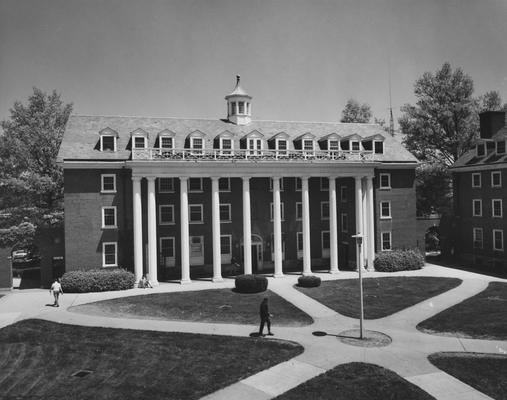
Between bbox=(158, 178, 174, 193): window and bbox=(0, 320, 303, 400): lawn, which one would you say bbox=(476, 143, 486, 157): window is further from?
bbox=(0, 320, 303, 400): lawn

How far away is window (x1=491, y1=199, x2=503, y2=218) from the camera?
4222 centimetres

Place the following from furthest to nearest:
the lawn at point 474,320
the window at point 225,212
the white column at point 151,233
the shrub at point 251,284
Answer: the window at point 225,212 → the white column at point 151,233 → the shrub at point 251,284 → the lawn at point 474,320

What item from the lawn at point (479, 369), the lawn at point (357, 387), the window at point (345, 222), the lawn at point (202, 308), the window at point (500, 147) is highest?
the window at point (500, 147)

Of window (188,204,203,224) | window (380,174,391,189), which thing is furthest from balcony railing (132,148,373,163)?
window (188,204,203,224)

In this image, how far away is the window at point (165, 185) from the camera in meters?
39.7

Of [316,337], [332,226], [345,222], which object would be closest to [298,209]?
[332,226]

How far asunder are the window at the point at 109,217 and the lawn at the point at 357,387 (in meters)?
25.8

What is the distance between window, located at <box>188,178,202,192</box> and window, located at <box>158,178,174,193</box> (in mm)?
1695

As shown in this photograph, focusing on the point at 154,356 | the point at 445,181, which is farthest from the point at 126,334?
the point at 445,181

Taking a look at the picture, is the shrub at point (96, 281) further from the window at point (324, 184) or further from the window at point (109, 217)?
the window at point (324, 184)

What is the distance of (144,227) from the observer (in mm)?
38875

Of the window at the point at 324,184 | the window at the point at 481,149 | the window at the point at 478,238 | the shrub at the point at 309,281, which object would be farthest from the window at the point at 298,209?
the window at the point at 481,149

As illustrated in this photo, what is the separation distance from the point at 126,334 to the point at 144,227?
17328 millimetres

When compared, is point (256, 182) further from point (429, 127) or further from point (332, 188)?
point (429, 127)
